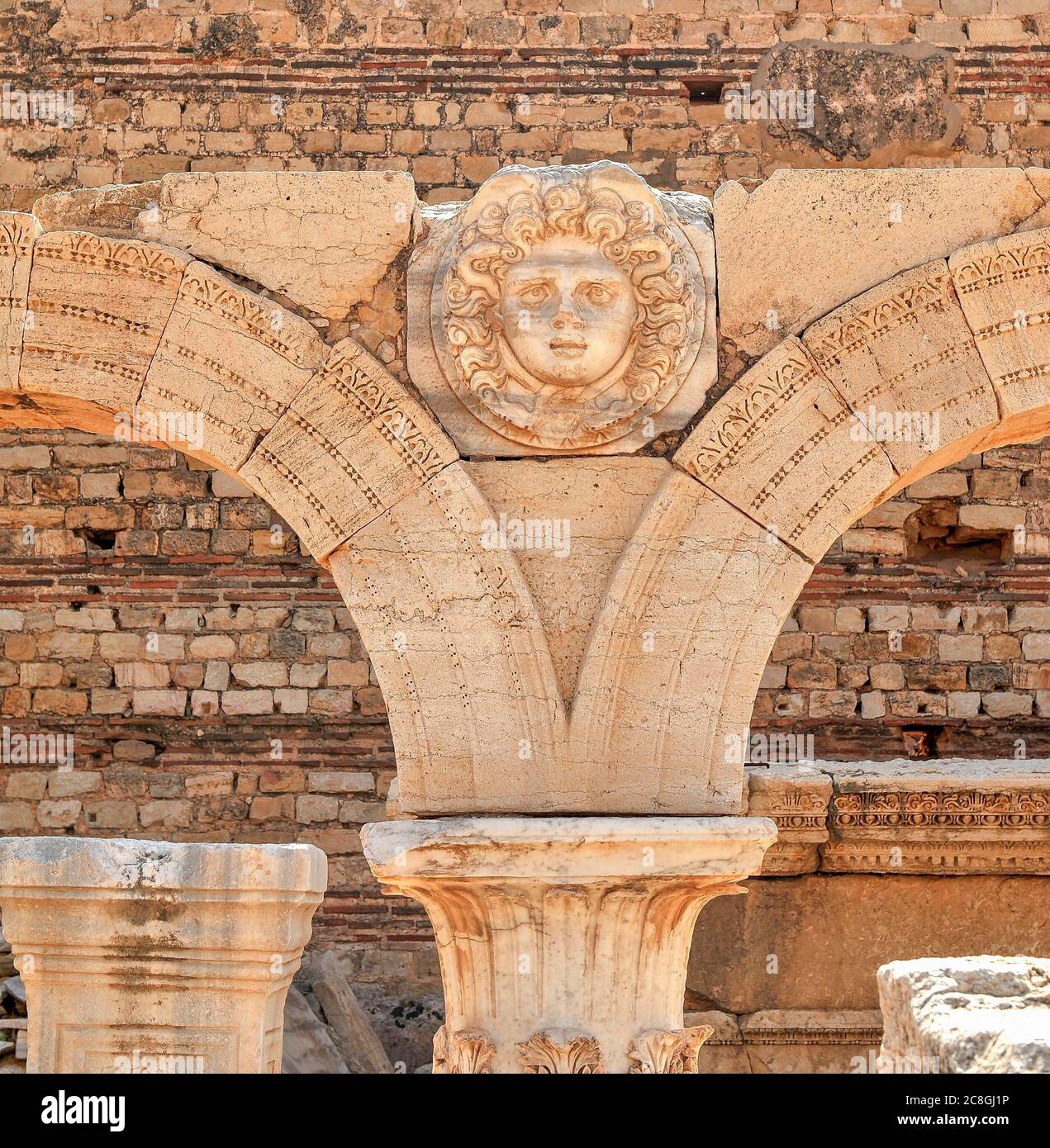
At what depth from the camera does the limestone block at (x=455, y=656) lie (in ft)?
14.7

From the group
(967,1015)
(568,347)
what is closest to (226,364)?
(568,347)

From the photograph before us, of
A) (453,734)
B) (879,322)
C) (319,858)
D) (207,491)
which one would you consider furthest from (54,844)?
(207,491)

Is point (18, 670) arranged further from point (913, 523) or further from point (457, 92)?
point (913, 523)

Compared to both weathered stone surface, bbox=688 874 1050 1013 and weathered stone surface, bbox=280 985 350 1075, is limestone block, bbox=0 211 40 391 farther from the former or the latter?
weathered stone surface, bbox=688 874 1050 1013

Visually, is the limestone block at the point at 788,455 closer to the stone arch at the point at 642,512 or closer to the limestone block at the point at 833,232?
the stone arch at the point at 642,512

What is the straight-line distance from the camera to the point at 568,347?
4445 mm

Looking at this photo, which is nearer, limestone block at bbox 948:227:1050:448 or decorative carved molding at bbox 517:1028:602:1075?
decorative carved molding at bbox 517:1028:602:1075

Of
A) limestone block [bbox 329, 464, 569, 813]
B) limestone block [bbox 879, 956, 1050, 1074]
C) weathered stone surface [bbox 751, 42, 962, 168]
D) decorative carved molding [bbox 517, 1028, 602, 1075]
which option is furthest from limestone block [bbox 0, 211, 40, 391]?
weathered stone surface [bbox 751, 42, 962, 168]

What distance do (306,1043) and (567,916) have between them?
3.10 m

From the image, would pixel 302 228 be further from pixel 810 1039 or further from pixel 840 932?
pixel 810 1039

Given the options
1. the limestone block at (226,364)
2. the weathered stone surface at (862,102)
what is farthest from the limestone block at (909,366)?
the weathered stone surface at (862,102)

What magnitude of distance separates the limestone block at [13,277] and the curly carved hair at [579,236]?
1231 millimetres

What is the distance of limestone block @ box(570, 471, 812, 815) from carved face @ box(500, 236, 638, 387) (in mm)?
410

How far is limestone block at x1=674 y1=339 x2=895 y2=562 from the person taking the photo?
179 inches
